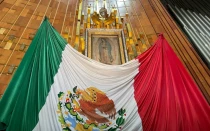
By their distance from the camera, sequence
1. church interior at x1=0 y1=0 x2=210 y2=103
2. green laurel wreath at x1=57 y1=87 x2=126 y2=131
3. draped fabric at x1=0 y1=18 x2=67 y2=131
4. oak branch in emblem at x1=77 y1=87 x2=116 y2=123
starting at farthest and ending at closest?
church interior at x1=0 y1=0 x2=210 y2=103, oak branch in emblem at x1=77 y1=87 x2=116 y2=123, green laurel wreath at x1=57 y1=87 x2=126 y2=131, draped fabric at x1=0 y1=18 x2=67 y2=131

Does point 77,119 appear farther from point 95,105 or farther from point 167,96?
point 167,96

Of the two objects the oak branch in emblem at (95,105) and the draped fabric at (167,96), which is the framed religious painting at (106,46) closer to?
the draped fabric at (167,96)

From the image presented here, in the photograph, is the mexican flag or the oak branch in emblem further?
the oak branch in emblem

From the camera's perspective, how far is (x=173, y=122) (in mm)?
2000

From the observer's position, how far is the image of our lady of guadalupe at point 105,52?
298 cm

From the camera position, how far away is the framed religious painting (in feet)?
9.87

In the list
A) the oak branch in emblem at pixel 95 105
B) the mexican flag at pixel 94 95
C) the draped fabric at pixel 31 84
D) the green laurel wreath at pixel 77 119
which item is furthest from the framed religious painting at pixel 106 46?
the green laurel wreath at pixel 77 119

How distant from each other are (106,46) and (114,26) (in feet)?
2.11

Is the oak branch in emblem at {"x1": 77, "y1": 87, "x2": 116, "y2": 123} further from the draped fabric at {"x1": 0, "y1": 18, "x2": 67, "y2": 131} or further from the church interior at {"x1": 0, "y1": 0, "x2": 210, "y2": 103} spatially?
the church interior at {"x1": 0, "y1": 0, "x2": 210, "y2": 103}

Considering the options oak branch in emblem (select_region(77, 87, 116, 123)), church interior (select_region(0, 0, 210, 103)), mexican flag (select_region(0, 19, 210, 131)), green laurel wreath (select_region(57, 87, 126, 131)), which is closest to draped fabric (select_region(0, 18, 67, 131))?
mexican flag (select_region(0, 19, 210, 131))

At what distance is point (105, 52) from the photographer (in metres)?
3.09

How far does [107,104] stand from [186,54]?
1.86m

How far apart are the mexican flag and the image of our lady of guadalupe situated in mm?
664

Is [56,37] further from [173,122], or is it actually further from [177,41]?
[177,41]
